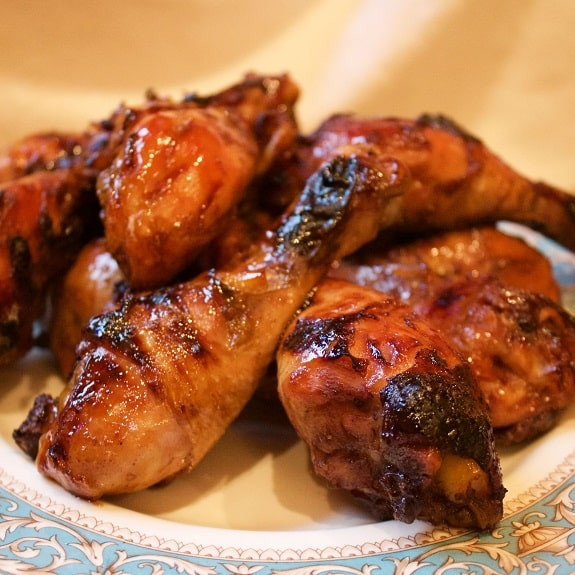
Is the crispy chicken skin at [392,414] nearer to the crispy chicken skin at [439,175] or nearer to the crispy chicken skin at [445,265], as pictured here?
the crispy chicken skin at [445,265]

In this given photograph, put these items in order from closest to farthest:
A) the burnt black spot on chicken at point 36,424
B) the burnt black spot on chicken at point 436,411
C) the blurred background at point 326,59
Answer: the burnt black spot on chicken at point 436,411 < the burnt black spot on chicken at point 36,424 < the blurred background at point 326,59

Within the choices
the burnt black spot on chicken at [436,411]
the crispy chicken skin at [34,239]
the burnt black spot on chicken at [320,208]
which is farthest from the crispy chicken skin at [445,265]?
the crispy chicken skin at [34,239]

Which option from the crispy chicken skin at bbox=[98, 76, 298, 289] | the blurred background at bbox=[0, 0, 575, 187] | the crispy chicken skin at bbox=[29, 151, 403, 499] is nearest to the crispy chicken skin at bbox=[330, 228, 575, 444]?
the crispy chicken skin at bbox=[29, 151, 403, 499]

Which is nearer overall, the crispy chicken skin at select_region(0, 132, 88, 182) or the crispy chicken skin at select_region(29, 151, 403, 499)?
the crispy chicken skin at select_region(29, 151, 403, 499)

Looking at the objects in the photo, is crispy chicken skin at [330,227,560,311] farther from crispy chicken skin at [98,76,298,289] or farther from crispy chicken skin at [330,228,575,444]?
crispy chicken skin at [98,76,298,289]

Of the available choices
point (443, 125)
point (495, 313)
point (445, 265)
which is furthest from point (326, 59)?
point (495, 313)

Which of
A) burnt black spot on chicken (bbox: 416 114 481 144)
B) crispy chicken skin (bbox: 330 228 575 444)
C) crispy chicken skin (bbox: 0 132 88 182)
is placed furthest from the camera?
crispy chicken skin (bbox: 0 132 88 182)

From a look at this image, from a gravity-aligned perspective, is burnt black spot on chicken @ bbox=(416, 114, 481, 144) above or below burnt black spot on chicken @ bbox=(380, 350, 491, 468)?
above
